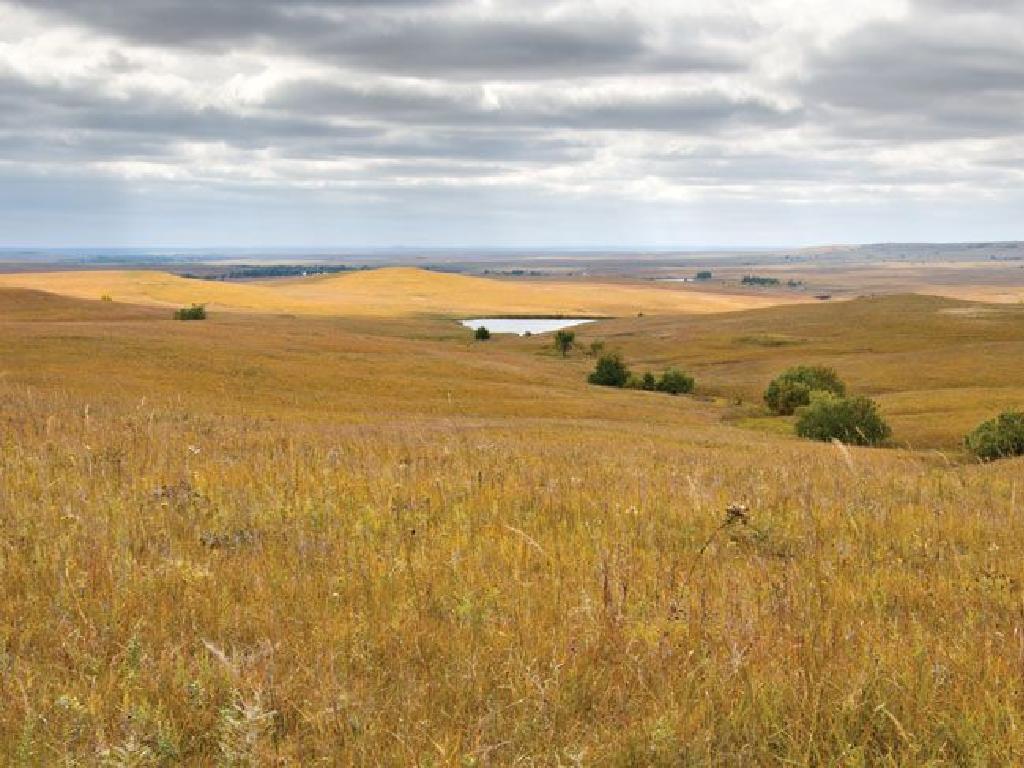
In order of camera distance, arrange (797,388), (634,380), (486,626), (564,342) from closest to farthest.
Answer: (486,626) → (797,388) → (634,380) → (564,342)

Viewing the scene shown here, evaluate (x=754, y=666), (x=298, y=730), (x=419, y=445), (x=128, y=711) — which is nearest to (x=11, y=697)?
(x=128, y=711)

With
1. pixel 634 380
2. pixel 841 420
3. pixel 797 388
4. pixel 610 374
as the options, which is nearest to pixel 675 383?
pixel 634 380

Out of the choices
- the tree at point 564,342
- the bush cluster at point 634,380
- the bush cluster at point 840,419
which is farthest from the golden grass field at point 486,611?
the tree at point 564,342

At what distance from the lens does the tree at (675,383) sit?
109375 mm

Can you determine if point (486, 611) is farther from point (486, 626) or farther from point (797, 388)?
point (797, 388)

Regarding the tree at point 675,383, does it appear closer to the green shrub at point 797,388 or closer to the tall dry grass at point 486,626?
the green shrub at point 797,388

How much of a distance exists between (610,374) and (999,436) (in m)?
55.5

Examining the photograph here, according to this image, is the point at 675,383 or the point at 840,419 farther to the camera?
the point at 675,383

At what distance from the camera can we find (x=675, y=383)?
109500mm

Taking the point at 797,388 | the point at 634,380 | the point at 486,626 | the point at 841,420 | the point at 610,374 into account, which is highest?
the point at 486,626

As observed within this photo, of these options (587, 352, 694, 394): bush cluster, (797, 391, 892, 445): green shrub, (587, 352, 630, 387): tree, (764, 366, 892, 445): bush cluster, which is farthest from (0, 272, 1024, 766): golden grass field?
(587, 352, 630, 387): tree

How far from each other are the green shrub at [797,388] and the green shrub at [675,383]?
47.9 ft

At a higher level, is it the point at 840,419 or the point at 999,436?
the point at 999,436

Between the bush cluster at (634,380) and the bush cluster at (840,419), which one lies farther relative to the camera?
the bush cluster at (634,380)
